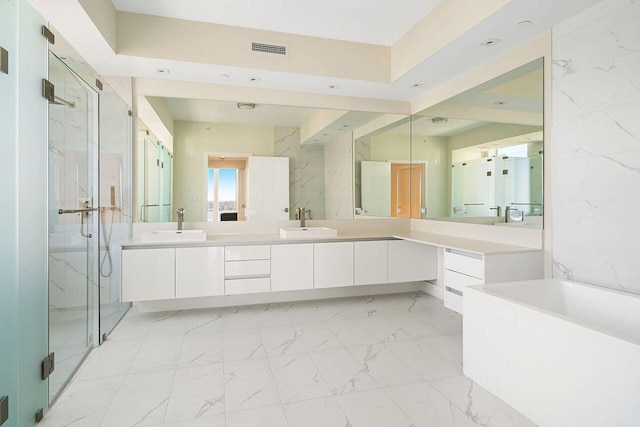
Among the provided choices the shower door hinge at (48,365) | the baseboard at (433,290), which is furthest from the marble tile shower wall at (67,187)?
the baseboard at (433,290)

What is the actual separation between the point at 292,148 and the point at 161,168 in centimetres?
145

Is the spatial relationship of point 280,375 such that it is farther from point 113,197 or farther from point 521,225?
point 521,225

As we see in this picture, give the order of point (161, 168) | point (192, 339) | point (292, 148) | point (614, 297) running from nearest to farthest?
point (614, 297) < point (192, 339) < point (161, 168) < point (292, 148)

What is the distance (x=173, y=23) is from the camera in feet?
10.6

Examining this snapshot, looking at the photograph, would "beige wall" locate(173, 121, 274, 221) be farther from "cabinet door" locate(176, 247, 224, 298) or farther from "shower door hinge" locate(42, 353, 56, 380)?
"shower door hinge" locate(42, 353, 56, 380)

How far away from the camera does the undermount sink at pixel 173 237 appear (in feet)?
11.4

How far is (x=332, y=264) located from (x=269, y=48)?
2.27 metres

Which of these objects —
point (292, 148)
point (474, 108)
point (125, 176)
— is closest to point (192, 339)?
point (125, 176)

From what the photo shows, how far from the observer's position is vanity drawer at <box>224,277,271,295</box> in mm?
3594

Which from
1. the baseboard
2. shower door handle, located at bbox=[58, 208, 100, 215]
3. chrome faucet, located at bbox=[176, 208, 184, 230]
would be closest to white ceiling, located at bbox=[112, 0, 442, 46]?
shower door handle, located at bbox=[58, 208, 100, 215]

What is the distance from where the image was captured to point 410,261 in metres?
4.19

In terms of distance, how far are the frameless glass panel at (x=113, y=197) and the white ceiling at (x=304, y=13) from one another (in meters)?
0.90

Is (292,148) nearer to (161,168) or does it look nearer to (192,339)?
(161,168)

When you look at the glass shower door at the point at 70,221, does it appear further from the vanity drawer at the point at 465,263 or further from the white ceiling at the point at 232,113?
the vanity drawer at the point at 465,263
